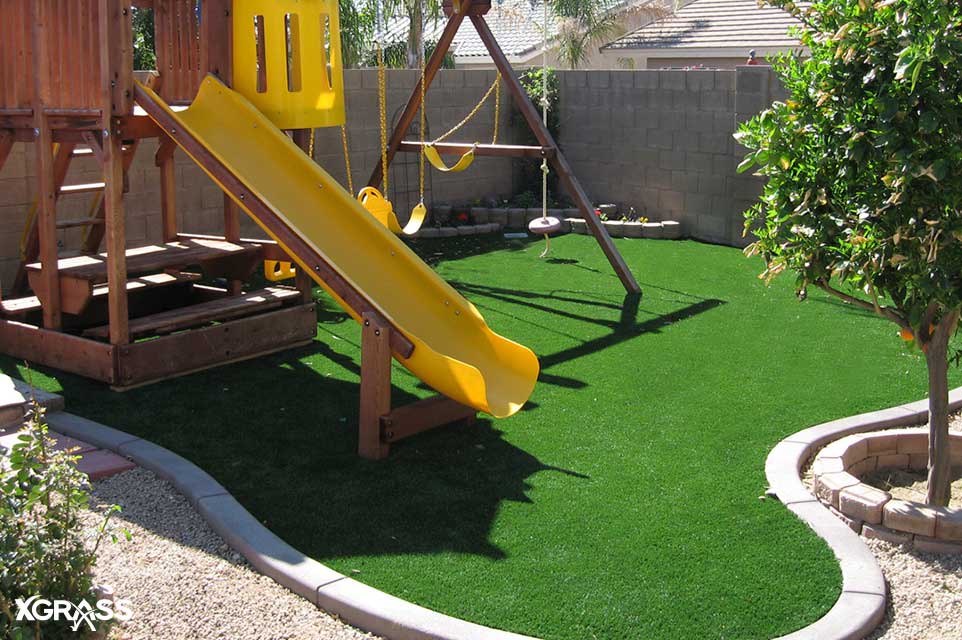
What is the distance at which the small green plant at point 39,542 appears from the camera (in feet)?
11.0

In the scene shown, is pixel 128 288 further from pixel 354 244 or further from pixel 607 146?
pixel 607 146

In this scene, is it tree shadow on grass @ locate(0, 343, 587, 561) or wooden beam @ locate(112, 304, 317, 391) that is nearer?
tree shadow on grass @ locate(0, 343, 587, 561)

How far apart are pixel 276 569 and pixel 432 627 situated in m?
0.78

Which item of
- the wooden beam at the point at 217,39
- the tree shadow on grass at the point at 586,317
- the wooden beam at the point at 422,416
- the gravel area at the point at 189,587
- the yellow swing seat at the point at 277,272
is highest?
the wooden beam at the point at 217,39

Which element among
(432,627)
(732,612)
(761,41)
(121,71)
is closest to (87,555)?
(432,627)

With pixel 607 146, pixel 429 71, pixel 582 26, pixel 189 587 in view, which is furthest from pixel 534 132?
pixel 582 26

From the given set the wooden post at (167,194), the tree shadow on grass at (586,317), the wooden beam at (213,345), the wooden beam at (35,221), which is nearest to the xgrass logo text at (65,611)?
the wooden beam at (213,345)

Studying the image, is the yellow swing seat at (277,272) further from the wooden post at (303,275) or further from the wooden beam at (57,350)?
the wooden beam at (57,350)

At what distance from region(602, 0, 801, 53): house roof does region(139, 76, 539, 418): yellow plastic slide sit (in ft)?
45.2

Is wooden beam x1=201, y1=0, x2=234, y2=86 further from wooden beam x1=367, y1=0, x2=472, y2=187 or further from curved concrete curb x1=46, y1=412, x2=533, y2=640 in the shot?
curved concrete curb x1=46, y1=412, x2=533, y2=640

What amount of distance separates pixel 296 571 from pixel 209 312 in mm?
3380

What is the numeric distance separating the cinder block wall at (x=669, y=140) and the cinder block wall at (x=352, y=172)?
1.09 m

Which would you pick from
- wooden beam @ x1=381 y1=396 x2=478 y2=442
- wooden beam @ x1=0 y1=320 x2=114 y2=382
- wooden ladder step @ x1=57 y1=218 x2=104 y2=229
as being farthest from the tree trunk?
wooden ladder step @ x1=57 y1=218 x2=104 y2=229

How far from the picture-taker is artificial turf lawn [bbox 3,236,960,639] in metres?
4.20
